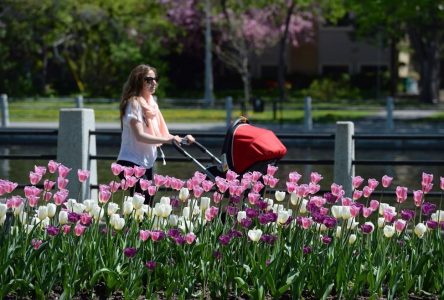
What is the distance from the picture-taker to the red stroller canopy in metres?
9.36

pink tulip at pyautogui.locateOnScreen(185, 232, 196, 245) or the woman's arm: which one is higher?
the woman's arm

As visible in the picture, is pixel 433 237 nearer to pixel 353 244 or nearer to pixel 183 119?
pixel 353 244

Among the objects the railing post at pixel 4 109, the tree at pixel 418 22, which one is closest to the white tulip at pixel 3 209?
the railing post at pixel 4 109

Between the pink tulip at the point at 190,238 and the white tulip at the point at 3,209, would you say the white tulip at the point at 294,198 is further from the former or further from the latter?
the white tulip at the point at 3,209

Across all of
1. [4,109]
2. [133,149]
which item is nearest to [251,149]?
[133,149]

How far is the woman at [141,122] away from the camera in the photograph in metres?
9.63

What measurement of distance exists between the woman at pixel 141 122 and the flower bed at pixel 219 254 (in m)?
2.03

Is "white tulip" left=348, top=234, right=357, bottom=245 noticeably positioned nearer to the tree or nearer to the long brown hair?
the long brown hair

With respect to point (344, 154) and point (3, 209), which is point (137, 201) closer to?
point (3, 209)

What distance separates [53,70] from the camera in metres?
69.2

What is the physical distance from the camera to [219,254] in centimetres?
701

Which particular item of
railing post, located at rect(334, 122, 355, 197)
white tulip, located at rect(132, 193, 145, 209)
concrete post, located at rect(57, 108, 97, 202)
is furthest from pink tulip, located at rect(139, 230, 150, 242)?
concrete post, located at rect(57, 108, 97, 202)

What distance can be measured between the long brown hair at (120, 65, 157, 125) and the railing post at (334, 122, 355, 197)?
248cm

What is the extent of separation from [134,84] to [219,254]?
118 inches
